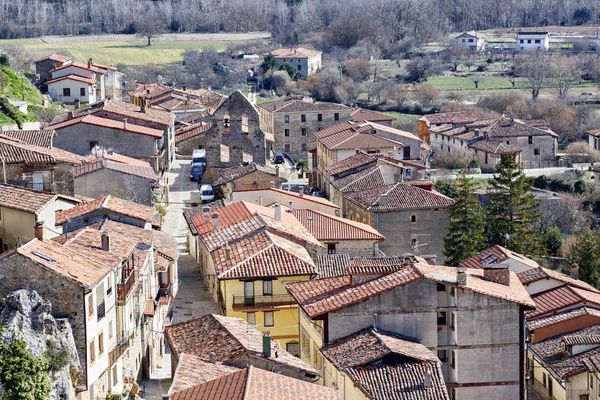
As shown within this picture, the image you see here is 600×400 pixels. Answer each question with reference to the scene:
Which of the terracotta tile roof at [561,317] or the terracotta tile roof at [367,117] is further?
the terracotta tile roof at [367,117]

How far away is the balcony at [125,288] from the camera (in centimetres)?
2590

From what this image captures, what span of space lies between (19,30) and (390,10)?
44.3 m

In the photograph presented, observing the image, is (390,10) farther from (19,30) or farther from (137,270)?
(137,270)

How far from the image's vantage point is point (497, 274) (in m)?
30.8

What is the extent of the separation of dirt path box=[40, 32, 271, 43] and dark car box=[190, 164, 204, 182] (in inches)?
2698

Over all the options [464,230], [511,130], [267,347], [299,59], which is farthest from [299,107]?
[267,347]

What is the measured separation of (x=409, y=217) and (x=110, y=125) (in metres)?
12.8

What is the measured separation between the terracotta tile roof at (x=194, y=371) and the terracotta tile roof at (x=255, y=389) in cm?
44

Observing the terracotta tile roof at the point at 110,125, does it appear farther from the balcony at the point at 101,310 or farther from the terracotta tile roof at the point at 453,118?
the terracotta tile roof at the point at 453,118

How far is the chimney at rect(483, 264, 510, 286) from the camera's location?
30.7 meters

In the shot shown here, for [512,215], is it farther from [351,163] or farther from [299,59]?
[299,59]

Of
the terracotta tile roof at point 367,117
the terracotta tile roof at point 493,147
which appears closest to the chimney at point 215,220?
the terracotta tile roof at point 493,147

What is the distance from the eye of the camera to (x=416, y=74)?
11625 centimetres

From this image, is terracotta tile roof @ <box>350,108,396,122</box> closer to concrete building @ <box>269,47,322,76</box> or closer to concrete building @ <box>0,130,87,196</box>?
concrete building @ <box>269,47,322,76</box>
